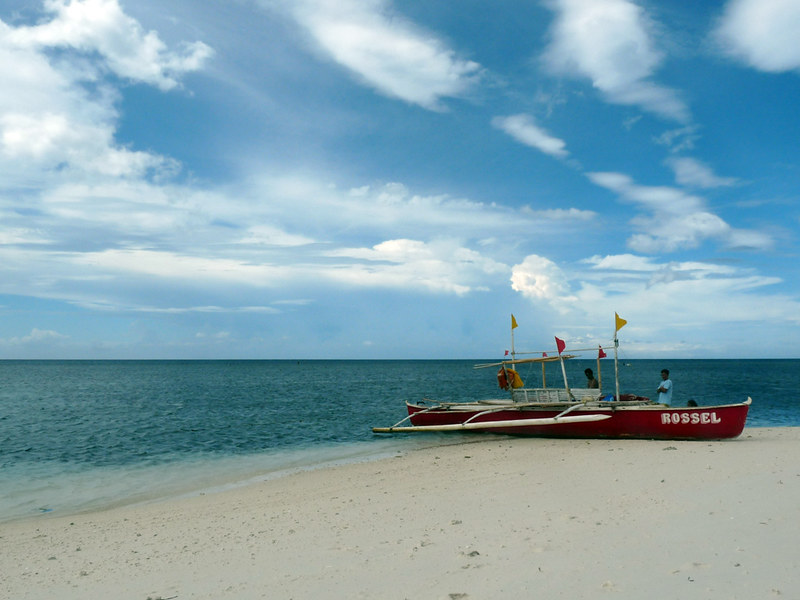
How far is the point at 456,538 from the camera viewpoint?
786 centimetres

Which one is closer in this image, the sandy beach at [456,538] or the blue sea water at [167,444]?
the sandy beach at [456,538]

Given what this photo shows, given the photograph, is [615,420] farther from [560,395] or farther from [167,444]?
[167,444]

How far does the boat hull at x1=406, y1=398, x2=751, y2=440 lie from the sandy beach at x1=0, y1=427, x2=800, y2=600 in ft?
10.6

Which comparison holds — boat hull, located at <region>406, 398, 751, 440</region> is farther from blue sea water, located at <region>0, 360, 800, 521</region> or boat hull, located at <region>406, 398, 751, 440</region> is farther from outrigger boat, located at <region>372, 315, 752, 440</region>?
blue sea water, located at <region>0, 360, 800, 521</region>

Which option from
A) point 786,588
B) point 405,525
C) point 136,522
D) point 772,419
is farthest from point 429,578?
point 772,419

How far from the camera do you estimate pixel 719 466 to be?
12.3 meters

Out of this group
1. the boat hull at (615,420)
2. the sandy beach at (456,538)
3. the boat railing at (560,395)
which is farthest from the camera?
the boat railing at (560,395)

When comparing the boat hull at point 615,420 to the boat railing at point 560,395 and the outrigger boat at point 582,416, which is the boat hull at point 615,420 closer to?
the outrigger boat at point 582,416

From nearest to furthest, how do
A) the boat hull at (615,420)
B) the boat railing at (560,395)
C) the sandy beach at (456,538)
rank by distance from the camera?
1. the sandy beach at (456,538)
2. the boat hull at (615,420)
3. the boat railing at (560,395)

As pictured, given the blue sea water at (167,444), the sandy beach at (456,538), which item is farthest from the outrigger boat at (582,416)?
the sandy beach at (456,538)

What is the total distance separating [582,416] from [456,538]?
12.1 metres

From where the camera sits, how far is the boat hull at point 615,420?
17.1 m

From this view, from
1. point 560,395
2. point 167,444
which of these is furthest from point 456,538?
point 167,444

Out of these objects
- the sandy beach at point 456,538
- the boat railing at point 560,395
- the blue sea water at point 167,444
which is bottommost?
the blue sea water at point 167,444
